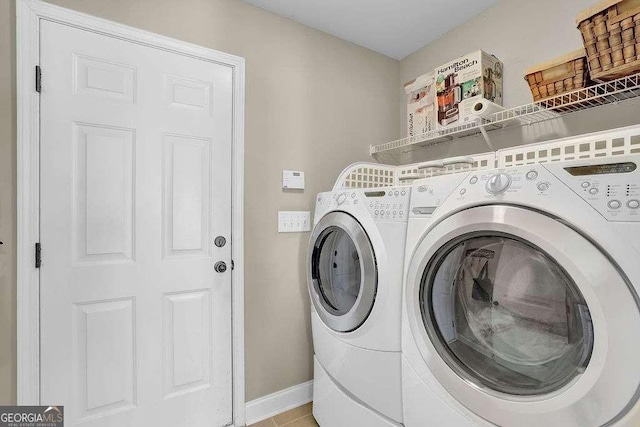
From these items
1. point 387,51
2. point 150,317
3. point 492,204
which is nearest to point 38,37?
point 150,317

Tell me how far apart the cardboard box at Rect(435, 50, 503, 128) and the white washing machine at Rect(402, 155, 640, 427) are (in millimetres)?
831

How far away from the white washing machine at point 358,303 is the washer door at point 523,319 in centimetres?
16

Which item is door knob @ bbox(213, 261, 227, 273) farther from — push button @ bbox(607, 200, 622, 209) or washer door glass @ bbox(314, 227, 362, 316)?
push button @ bbox(607, 200, 622, 209)

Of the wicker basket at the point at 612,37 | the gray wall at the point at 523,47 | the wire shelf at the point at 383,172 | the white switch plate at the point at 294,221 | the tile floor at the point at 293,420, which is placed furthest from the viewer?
the white switch plate at the point at 294,221

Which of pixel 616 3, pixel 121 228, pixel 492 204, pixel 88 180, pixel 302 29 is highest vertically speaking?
pixel 302 29

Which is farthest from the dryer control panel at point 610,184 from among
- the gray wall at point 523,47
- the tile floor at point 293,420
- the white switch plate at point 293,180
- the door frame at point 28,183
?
the door frame at point 28,183

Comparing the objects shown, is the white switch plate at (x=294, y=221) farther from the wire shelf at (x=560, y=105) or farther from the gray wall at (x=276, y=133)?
the wire shelf at (x=560, y=105)

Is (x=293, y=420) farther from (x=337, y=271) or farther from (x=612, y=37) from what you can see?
(x=612, y=37)

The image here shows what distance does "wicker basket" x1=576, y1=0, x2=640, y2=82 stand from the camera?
95 centimetres

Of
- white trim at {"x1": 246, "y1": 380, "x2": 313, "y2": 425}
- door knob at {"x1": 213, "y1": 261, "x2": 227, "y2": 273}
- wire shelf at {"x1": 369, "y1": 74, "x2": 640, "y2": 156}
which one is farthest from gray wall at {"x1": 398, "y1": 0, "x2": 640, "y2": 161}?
white trim at {"x1": 246, "y1": 380, "x2": 313, "y2": 425}

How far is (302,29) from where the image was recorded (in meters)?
1.89

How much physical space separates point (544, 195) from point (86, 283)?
1774mm

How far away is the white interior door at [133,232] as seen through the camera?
1256 mm

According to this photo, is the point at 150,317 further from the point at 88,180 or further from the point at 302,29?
the point at 302,29
